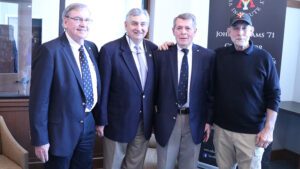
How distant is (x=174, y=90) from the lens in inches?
82.7

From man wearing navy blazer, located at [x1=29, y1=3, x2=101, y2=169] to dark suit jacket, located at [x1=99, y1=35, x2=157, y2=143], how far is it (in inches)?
4.2

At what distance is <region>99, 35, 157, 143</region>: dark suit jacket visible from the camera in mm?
2082

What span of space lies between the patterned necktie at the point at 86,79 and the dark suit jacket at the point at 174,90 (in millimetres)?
488

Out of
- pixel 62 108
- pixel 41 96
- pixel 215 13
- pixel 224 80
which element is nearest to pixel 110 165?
pixel 62 108

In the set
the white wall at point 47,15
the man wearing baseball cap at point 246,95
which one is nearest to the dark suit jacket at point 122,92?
the man wearing baseball cap at point 246,95

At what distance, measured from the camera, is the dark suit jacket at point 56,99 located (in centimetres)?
177

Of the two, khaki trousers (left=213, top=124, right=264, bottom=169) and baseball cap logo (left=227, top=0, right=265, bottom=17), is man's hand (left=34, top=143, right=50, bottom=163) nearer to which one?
khaki trousers (left=213, top=124, right=264, bottom=169)

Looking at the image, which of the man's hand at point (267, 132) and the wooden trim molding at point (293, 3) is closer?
the man's hand at point (267, 132)

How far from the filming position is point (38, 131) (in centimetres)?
178

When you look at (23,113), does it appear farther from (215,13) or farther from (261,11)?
(261,11)

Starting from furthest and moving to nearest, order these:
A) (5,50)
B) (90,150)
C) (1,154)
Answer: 1. (5,50)
2. (1,154)
3. (90,150)

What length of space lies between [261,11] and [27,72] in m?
2.22

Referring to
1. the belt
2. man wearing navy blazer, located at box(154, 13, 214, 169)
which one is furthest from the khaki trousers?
the belt

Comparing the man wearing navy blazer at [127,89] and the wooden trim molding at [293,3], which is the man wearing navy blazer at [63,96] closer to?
the man wearing navy blazer at [127,89]
